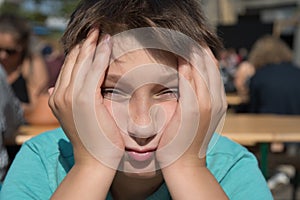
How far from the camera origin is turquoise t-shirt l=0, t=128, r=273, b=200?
1180 mm

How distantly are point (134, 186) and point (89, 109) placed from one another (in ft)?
0.69

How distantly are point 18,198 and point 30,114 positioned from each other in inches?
71.0

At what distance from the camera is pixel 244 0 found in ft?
75.5

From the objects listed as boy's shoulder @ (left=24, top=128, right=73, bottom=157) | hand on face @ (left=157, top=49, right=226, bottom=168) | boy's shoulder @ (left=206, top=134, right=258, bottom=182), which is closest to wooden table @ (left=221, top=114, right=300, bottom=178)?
boy's shoulder @ (left=206, top=134, right=258, bottom=182)

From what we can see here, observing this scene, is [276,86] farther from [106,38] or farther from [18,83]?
[106,38]

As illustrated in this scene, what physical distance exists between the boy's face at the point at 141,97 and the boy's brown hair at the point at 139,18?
65mm

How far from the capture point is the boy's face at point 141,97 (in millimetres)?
1059

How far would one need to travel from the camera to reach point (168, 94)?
3.58 ft

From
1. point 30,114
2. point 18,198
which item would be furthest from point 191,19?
point 30,114

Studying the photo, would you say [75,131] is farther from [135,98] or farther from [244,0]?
[244,0]

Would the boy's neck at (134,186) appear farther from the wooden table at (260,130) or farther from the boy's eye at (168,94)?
the wooden table at (260,130)

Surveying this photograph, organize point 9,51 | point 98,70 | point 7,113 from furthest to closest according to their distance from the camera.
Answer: point 9,51 < point 7,113 < point 98,70

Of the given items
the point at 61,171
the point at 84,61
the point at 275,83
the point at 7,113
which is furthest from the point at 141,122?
the point at 275,83

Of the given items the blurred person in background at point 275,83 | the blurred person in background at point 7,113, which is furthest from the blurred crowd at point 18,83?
the blurred person in background at point 275,83
